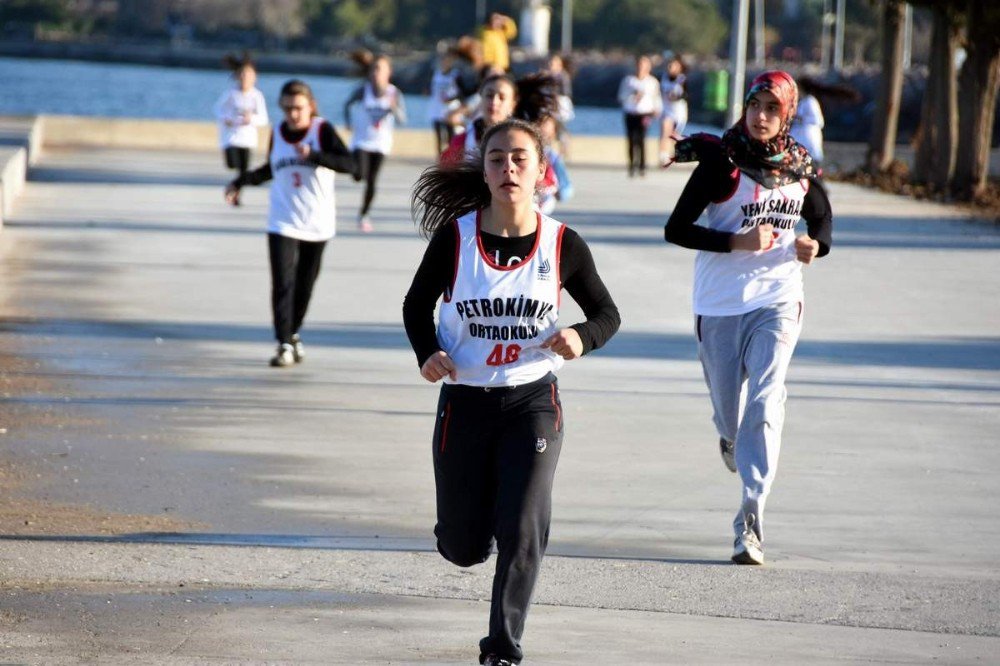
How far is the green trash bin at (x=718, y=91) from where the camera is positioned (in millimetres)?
39125

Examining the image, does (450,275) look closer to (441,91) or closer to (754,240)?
(754,240)

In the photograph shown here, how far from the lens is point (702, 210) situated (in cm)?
736

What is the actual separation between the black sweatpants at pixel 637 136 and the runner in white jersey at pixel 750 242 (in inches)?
897

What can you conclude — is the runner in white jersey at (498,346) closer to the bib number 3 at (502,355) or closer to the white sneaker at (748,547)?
the bib number 3 at (502,355)

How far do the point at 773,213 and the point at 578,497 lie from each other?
64.2 inches

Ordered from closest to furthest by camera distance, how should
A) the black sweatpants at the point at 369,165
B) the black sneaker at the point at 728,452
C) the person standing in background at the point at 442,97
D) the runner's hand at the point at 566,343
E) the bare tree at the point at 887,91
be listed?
the runner's hand at the point at 566,343
the black sneaker at the point at 728,452
the black sweatpants at the point at 369,165
the person standing in background at the point at 442,97
the bare tree at the point at 887,91

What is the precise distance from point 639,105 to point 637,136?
1076 millimetres

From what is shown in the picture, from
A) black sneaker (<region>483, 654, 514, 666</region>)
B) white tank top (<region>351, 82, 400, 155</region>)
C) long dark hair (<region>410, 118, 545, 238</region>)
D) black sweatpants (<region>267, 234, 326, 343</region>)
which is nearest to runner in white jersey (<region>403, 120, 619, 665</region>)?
long dark hair (<region>410, 118, 545, 238</region>)

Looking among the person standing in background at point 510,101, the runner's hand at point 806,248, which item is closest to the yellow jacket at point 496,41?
the person standing in background at point 510,101

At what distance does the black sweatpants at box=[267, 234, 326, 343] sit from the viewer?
1138 centimetres

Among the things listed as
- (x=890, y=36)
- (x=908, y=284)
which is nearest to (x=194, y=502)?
(x=908, y=284)

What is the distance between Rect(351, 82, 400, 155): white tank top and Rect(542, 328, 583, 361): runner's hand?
51.7 feet

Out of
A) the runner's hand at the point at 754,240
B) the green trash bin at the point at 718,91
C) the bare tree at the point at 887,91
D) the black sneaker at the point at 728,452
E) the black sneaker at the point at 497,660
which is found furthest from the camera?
the green trash bin at the point at 718,91

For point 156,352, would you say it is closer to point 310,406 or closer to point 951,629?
point 310,406
